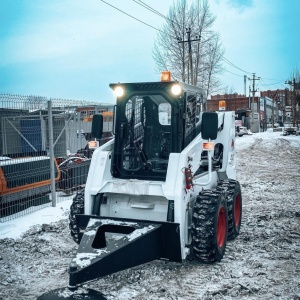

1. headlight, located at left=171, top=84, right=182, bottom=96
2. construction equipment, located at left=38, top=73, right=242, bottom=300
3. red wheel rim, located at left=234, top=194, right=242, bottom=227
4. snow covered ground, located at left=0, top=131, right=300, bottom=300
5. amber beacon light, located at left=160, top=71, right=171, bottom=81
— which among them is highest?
amber beacon light, located at left=160, top=71, right=171, bottom=81

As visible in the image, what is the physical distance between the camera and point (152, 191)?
5.02 m

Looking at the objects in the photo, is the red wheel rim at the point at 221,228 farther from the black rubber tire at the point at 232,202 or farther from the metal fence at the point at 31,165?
the metal fence at the point at 31,165

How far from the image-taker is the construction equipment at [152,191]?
4547mm

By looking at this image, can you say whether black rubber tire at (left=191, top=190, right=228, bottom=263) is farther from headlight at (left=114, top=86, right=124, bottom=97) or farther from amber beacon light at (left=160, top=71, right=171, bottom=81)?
headlight at (left=114, top=86, right=124, bottom=97)

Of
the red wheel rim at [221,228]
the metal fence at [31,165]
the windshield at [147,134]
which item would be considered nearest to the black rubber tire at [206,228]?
the red wheel rim at [221,228]

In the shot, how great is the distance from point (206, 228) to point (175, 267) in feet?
2.53

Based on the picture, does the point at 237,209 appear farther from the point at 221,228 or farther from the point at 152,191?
the point at 152,191

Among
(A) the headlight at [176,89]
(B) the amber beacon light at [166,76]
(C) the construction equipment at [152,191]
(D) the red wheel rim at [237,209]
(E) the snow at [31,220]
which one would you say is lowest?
(E) the snow at [31,220]

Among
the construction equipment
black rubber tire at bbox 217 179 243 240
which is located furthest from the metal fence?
black rubber tire at bbox 217 179 243 240

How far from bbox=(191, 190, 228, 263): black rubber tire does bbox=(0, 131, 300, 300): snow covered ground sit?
236 millimetres

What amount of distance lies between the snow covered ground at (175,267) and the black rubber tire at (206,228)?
0.24 meters

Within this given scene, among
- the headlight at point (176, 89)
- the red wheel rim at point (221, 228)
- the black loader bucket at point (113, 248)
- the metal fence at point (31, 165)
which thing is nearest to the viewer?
the black loader bucket at point (113, 248)

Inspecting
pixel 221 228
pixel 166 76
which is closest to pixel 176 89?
Answer: pixel 166 76

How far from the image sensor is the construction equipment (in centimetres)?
455
